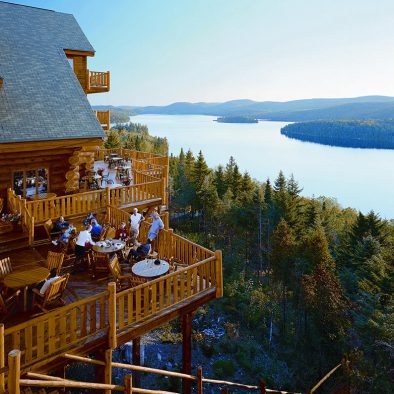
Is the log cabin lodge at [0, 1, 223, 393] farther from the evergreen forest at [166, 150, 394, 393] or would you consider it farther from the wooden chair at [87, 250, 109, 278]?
the evergreen forest at [166, 150, 394, 393]

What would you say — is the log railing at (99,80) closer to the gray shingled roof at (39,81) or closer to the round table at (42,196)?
the gray shingled roof at (39,81)

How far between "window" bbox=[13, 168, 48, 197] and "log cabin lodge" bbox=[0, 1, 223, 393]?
47 mm

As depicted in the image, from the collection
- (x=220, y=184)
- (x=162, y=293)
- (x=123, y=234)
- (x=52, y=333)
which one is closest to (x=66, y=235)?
(x=123, y=234)

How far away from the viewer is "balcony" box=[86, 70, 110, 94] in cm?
2230

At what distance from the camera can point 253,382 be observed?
28.0 m

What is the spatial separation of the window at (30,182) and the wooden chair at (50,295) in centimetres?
828

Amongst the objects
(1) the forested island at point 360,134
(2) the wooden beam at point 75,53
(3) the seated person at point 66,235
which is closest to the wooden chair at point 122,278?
(3) the seated person at point 66,235

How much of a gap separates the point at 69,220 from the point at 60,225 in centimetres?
144

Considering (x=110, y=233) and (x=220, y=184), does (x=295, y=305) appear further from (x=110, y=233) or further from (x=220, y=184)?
(x=110, y=233)

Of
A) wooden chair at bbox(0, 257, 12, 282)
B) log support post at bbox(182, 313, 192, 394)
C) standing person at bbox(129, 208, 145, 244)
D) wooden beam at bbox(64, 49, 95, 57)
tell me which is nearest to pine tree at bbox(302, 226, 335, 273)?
standing person at bbox(129, 208, 145, 244)

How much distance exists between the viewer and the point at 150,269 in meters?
9.88

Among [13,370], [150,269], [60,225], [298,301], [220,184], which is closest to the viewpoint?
[13,370]

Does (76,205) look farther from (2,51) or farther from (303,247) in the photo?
(303,247)

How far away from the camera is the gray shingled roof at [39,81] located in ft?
49.9
